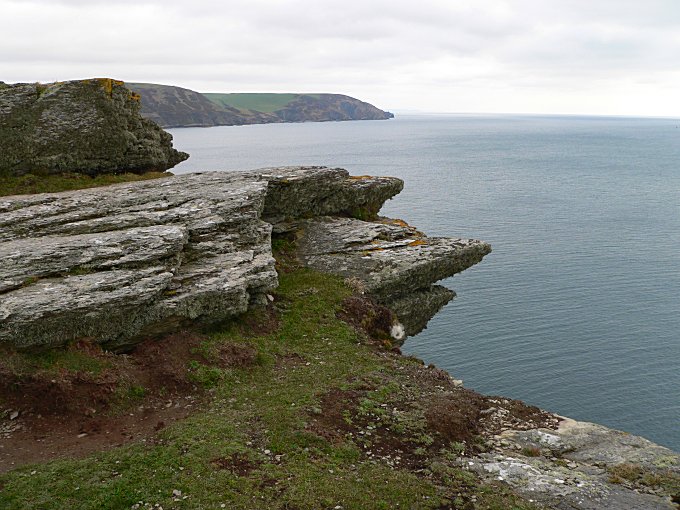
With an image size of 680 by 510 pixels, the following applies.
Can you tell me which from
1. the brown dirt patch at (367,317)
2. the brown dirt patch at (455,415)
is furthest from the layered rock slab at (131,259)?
the brown dirt patch at (455,415)

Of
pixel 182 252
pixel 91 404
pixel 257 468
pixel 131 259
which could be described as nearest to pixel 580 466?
pixel 257 468

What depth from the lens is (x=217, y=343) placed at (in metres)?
25.0

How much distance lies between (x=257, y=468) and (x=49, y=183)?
84.5ft

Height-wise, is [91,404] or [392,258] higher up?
[392,258]

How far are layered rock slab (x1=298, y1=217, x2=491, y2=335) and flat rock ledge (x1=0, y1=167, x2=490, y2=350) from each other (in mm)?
92

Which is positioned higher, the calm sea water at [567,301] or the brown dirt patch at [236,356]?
the brown dirt patch at [236,356]

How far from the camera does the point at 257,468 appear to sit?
55.7 feet

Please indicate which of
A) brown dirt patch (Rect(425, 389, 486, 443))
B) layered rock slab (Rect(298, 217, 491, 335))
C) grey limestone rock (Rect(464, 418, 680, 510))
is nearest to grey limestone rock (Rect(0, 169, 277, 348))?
layered rock slab (Rect(298, 217, 491, 335))

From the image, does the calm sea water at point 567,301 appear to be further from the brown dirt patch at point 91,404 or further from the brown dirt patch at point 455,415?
the brown dirt patch at point 91,404

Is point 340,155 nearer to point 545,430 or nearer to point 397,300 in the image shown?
point 397,300

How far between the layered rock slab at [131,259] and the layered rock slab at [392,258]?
5.16 m

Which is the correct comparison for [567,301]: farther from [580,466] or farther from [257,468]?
[257,468]

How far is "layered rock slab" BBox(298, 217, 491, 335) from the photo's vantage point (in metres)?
33.7

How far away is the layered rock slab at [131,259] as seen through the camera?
2136 cm
